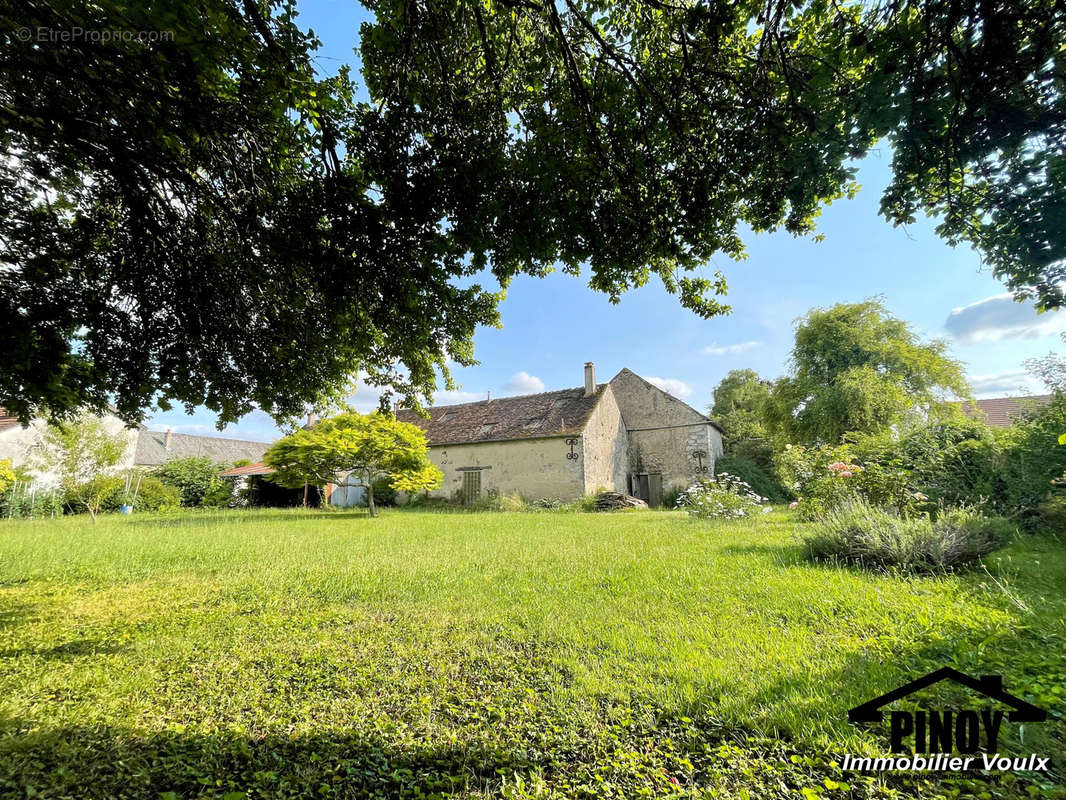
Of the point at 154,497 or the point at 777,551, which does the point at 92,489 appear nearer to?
the point at 154,497

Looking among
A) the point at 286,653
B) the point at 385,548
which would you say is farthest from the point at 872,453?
the point at 286,653

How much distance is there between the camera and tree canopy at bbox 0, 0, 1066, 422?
2.41 meters

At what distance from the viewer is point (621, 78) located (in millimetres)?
3189

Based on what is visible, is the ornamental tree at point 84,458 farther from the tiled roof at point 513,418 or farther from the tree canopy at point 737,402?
the tree canopy at point 737,402

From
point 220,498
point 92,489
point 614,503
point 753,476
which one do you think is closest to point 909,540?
point 614,503

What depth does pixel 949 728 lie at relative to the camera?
2139 mm

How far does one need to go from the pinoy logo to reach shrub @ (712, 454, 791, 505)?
71.1 ft

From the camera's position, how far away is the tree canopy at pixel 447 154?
7.92 ft

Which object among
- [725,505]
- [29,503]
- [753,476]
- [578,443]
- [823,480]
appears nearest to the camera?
[823,480]

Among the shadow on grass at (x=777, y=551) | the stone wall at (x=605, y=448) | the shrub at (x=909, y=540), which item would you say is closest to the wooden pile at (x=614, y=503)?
the stone wall at (x=605, y=448)

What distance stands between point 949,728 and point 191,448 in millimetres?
46852

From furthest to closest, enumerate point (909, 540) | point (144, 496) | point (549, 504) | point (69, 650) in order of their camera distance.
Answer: point (144, 496) < point (549, 504) < point (909, 540) < point (69, 650)

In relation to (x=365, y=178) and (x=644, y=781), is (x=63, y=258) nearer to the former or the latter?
(x=365, y=178)

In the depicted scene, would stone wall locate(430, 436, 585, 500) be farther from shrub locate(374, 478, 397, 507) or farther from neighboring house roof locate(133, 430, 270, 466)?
neighboring house roof locate(133, 430, 270, 466)
